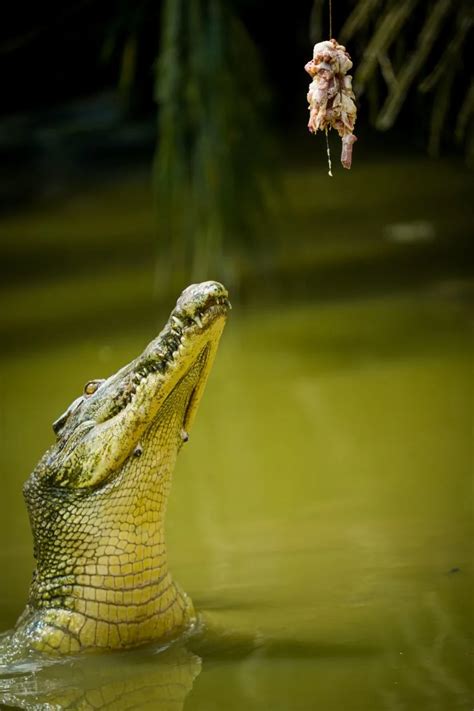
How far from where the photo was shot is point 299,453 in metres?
5.79

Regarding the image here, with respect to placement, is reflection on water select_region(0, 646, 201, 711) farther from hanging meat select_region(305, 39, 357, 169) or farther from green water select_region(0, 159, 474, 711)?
hanging meat select_region(305, 39, 357, 169)

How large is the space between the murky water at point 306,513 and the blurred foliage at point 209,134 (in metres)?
0.71

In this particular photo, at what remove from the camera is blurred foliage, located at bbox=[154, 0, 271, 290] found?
6199mm

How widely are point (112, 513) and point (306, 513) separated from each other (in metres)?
1.38

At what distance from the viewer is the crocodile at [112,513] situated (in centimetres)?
372

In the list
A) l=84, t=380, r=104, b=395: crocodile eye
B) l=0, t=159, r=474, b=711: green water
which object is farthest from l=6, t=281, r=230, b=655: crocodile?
l=0, t=159, r=474, b=711: green water

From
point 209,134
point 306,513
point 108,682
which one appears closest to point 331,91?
point 108,682

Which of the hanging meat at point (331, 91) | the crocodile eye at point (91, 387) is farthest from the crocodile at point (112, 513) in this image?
the hanging meat at point (331, 91)

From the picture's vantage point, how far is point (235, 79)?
257 inches

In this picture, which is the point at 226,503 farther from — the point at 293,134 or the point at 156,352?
the point at 293,134

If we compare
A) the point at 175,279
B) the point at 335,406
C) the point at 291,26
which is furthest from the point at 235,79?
the point at 291,26

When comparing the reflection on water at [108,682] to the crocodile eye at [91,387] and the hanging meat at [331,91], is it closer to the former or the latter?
the crocodile eye at [91,387]

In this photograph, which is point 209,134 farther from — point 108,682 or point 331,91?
point 331,91

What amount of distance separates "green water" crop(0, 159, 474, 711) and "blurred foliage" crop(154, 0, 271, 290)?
0.72 meters
